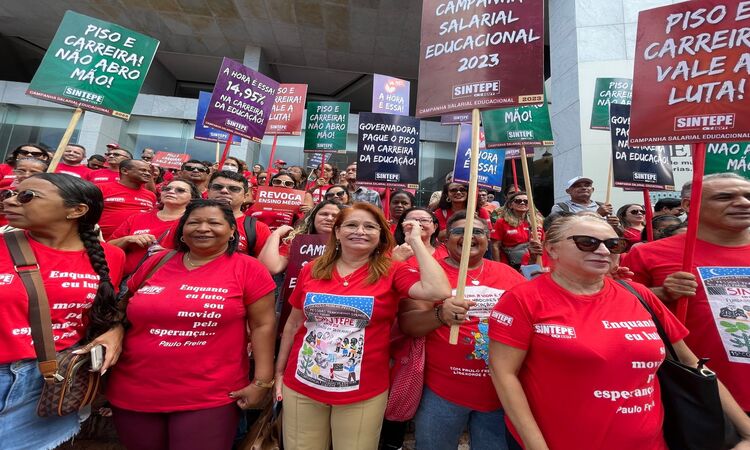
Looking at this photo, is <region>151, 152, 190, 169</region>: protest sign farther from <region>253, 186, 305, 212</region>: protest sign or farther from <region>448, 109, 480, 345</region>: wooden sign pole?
<region>448, 109, 480, 345</region>: wooden sign pole

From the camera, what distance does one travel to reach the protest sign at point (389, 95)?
8727mm

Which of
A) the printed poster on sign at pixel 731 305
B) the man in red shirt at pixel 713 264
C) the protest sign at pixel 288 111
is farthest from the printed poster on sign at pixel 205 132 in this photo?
the printed poster on sign at pixel 731 305

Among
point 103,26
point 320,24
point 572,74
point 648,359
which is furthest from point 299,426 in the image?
point 320,24

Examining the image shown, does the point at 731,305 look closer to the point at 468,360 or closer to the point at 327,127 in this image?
the point at 468,360

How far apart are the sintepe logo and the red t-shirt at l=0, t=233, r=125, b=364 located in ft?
11.6

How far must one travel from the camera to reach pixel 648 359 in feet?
4.96

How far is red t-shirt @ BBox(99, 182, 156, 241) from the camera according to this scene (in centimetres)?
370

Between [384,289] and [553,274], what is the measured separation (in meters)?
0.89

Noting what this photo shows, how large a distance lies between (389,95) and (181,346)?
26.4 ft

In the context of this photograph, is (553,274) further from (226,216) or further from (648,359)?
(226,216)

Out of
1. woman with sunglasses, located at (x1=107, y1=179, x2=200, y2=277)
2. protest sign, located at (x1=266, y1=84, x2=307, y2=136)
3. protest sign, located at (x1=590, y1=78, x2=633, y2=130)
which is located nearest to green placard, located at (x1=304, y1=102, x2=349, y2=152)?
protest sign, located at (x1=266, y1=84, x2=307, y2=136)

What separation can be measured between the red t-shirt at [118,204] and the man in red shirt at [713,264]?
14.9 feet

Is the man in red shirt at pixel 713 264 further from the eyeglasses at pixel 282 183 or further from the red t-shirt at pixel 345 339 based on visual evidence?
the eyeglasses at pixel 282 183

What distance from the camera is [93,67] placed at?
3.81 metres
